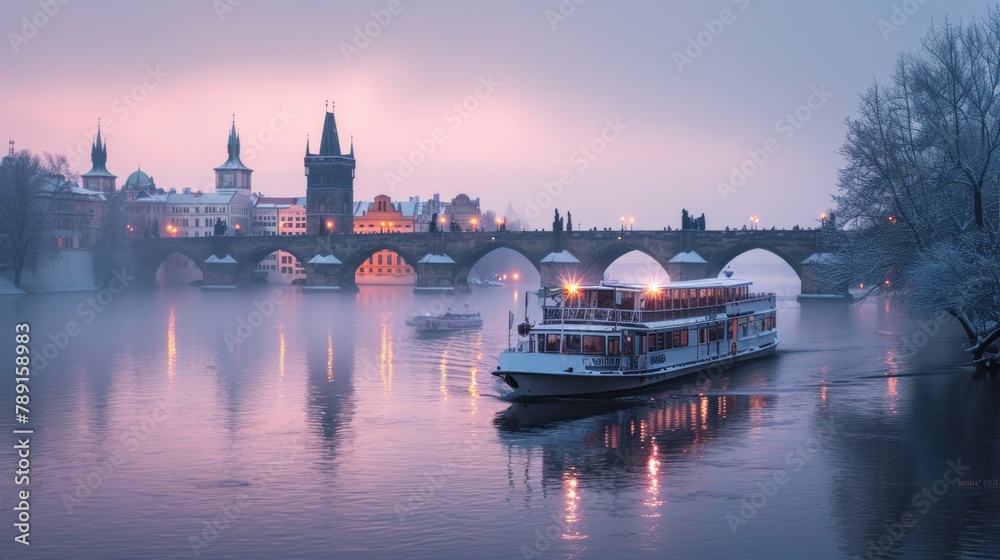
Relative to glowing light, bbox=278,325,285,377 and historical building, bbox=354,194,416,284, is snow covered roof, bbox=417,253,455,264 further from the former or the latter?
glowing light, bbox=278,325,285,377

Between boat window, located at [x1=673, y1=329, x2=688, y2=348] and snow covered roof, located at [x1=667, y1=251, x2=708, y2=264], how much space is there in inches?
2506

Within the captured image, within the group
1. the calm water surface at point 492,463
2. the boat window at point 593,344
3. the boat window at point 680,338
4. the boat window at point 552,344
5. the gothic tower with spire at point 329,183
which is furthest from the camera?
the gothic tower with spire at point 329,183

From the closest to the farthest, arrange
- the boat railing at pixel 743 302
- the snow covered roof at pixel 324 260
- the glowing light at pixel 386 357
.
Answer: the glowing light at pixel 386 357, the boat railing at pixel 743 302, the snow covered roof at pixel 324 260

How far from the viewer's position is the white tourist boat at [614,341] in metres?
39.6

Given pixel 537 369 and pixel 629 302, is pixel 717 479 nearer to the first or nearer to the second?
pixel 537 369

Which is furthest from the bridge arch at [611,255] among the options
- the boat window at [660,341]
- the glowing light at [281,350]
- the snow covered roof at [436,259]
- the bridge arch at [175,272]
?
the boat window at [660,341]

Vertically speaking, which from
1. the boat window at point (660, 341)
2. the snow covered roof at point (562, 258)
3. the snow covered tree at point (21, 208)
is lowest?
the boat window at point (660, 341)

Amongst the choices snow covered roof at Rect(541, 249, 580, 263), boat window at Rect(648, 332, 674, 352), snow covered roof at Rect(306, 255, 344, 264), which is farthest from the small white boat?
snow covered roof at Rect(306, 255, 344, 264)

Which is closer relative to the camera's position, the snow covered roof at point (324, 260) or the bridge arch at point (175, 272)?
the snow covered roof at point (324, 260)

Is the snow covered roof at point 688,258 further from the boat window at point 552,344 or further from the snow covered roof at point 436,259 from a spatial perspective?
the boat window at point 552,344

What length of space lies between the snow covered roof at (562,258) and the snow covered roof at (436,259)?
14183 millimetres

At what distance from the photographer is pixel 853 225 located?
5647cm

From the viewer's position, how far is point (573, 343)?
133ft

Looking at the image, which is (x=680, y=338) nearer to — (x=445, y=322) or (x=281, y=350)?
(x=281, y=350)
